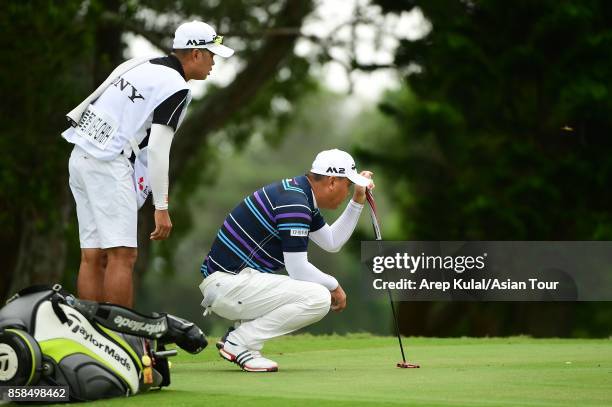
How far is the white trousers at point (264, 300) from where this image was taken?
780 cm

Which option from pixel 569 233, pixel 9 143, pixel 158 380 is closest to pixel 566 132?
pixel 569 233

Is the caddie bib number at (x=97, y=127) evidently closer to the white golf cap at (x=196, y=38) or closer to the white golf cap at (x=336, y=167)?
the white golf cap at (x=196, y=38)

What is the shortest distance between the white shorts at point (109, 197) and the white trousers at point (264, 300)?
0.93 metres

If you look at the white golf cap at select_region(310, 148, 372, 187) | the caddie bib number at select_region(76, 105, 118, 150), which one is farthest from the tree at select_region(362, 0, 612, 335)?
the caddie bib number at select_region(76, 105, 118, 150)

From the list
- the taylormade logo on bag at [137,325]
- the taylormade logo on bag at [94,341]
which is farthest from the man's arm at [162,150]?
the taylormade logo on bag at [94,341]

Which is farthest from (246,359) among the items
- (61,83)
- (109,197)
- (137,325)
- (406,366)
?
(61,83)

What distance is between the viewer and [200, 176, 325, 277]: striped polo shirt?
7648mm

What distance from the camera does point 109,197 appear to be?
23.0 ft

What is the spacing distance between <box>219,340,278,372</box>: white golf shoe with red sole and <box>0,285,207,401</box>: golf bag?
1.37m

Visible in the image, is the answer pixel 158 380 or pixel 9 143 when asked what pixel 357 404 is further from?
pixel 9 143

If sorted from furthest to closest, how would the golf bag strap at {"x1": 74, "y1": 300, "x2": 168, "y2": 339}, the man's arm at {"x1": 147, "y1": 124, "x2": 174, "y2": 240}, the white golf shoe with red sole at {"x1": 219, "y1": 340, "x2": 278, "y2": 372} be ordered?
the white golf shoe with red sole at {"x1": 219, "y1": 340, "x2": 278, "y2": 372}, the man's arm at {"x1": 147, "y1": 124, "x2": 174, "y2": 240}, the golf bag strap at {"x1": 74, "y1": 300, "x2": 168, "y2": 339}

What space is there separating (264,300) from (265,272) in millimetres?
217

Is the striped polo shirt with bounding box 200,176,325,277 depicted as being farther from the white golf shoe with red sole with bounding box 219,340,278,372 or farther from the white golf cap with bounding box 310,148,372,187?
the white golf shoe with red sole with bounding box 219,340,278,372

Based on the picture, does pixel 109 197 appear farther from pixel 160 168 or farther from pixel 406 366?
pixel 406 366
